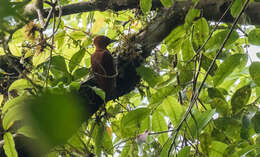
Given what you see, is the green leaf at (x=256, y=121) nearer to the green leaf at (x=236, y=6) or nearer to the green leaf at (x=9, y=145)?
the green leaf at (x=236, y=6)

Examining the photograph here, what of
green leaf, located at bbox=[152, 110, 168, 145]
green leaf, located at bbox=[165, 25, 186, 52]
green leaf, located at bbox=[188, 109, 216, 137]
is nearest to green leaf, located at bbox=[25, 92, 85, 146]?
green leaf, located at bbox=[188, 109, 216, 137]

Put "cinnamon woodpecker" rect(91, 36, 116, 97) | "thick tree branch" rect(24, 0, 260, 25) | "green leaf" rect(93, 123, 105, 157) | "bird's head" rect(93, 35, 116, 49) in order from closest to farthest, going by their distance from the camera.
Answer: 1. "green leaf" rect(93, 123, 105, 157)
2. "cinnamon woodpecker" rect(91, 36, 116, 97)
3. "thick tree branch" rect(24, 0, 260, 25)
4. "bird's head" rect(93, 35, 116, 49)

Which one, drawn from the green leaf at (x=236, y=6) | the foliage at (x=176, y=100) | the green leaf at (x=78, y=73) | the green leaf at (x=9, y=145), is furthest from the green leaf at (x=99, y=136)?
the green leaf at (x=236, y=6)

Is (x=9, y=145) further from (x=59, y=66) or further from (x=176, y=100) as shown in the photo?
(x=176, y=100)

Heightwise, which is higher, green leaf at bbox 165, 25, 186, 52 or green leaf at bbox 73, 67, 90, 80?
green leaf at bbox 165, 25, 186, 52

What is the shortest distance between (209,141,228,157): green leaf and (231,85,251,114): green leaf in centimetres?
15

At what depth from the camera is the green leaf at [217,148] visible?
1229mm

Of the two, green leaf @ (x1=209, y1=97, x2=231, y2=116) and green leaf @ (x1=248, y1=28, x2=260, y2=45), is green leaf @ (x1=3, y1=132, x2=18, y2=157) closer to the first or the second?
green leaf @ (x1=209, y1=97, x2=231, y2=116)

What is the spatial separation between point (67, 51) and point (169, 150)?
0.97 m

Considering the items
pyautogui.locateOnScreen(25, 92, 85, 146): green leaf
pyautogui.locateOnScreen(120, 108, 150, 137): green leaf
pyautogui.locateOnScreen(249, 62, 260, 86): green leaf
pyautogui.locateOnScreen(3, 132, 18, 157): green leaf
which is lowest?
pyautogui.locateOnScreen(3, 132, 18, 157): green leaf

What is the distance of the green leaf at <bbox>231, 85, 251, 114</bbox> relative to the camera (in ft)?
4.17

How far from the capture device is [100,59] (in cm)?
168

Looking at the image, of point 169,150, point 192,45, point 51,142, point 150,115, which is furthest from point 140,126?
point 51,142

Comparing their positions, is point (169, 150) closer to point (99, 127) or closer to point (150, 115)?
point (150, 115)
